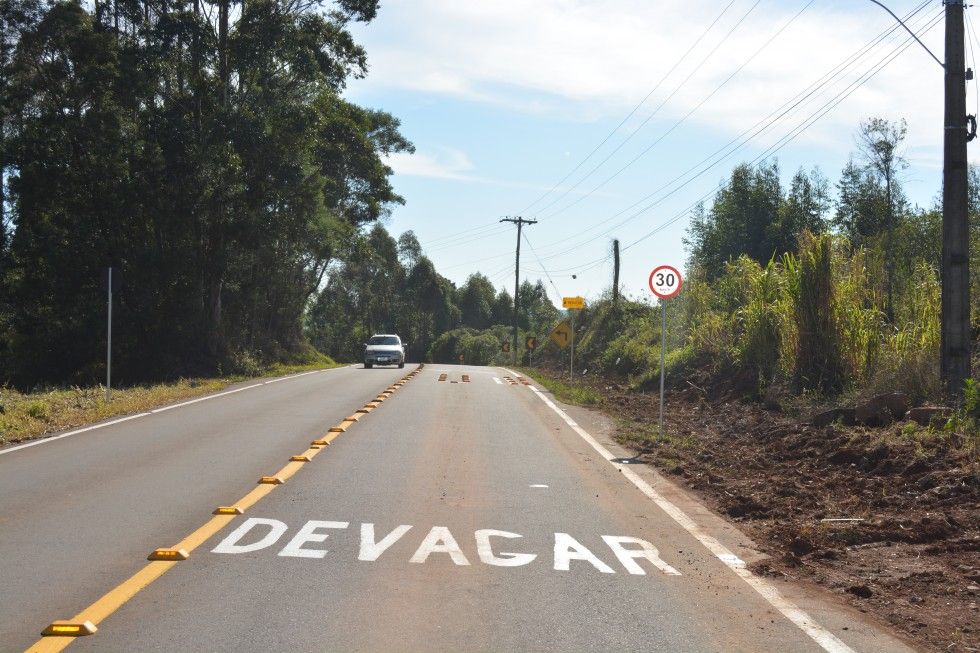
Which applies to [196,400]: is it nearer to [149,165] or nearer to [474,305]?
[149,165]

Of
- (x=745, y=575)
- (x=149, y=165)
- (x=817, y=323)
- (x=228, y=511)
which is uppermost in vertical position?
(x=149, y=165)

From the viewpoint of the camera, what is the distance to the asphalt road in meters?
5.62

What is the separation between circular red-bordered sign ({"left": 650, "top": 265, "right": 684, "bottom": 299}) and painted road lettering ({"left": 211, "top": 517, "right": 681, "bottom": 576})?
771 cm

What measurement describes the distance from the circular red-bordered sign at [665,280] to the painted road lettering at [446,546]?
7714 millimetres

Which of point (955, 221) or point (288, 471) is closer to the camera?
point (288, 471)

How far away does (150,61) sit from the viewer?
109 feet

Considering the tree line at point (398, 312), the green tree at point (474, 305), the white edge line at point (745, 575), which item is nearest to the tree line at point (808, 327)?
the white edge line at point (745, 575)

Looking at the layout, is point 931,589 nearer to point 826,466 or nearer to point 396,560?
point 396,560

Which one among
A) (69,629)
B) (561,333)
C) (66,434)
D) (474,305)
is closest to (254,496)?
(69,629)

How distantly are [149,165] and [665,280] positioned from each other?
78.0 feet

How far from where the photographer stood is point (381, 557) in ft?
24.2

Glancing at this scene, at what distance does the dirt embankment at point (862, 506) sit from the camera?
670 centimetres

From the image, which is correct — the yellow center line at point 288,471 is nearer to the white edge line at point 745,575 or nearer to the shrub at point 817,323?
the white edge line at point 745,575

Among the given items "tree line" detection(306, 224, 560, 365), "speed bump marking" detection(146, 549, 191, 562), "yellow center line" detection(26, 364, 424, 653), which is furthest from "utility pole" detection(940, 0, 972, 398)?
"tree line" detection(306, 224, 560, 365)
